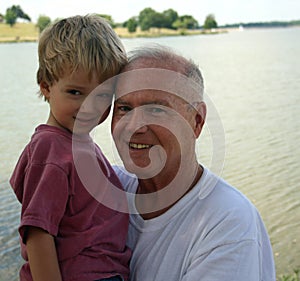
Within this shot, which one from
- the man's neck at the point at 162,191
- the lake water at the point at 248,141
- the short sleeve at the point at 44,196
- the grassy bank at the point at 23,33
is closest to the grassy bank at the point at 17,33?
the grassy bank at the point at 23,33

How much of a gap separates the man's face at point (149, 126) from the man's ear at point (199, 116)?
1.3 inches

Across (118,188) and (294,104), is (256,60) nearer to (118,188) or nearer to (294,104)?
(294,104)

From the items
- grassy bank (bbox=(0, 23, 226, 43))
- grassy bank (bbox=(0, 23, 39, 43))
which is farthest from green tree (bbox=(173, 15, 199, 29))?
grassy bank (bbox=(0, 23, 39, 43))

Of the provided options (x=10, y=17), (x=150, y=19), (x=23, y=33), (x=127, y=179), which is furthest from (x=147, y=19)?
(x=127, y=179)

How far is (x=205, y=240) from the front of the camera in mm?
1856

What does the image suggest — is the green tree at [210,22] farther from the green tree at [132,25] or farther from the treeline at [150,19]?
the green tree at [132,25]

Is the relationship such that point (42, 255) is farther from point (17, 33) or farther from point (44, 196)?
point (17, 33)

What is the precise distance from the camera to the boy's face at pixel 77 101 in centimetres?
194

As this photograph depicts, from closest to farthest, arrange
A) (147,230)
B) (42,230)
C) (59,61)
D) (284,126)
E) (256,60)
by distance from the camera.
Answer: (42,230) < (59,61) < (147,230) < (284,126) < (256,60)

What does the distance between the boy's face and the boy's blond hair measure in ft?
0.09

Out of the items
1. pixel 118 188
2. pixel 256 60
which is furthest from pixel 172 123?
pixel 256 60

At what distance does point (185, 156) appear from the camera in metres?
2.05

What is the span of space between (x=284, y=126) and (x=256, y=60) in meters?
16.3

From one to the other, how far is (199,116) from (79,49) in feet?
1.74
